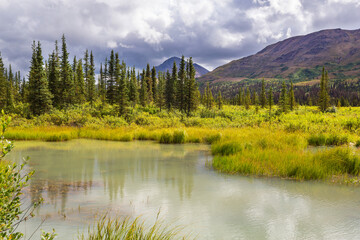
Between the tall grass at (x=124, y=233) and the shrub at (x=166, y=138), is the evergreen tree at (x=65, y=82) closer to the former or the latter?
the shrub at (x=166, y=138)

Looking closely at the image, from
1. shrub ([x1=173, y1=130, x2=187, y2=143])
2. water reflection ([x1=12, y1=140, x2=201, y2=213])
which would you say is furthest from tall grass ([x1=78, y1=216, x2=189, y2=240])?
shrub ([x1=173, y1=130, x2=187, y2=143])

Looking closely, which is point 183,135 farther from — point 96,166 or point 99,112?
point 99,112

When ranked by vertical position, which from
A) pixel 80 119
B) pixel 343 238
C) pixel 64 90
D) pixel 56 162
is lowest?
pixel 343 238

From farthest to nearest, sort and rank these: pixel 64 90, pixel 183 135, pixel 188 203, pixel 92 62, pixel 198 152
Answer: pixel 92 62, pixel 64 90, pixel 183 135, pixel 198 152, pixel 188 203

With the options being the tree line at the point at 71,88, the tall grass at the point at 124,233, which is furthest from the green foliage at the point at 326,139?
the tree line at the point at 71,88

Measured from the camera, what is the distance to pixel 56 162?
39.8ft

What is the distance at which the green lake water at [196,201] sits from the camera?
211 inches

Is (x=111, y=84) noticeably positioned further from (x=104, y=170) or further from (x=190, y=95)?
(x=104, y=170)

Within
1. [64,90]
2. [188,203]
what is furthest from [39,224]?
[64,90]

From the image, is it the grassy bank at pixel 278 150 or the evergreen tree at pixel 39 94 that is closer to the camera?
the grassy bank at pixel 278 150

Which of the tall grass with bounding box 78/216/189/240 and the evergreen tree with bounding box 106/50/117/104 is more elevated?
the evergreen tree with bounding box 106/50/117/104

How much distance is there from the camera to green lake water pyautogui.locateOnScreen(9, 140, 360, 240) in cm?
536

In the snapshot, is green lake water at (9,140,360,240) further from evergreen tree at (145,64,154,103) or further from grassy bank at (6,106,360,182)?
evergreen tree at (145,64,154,103)

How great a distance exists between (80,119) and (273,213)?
29210 mm
